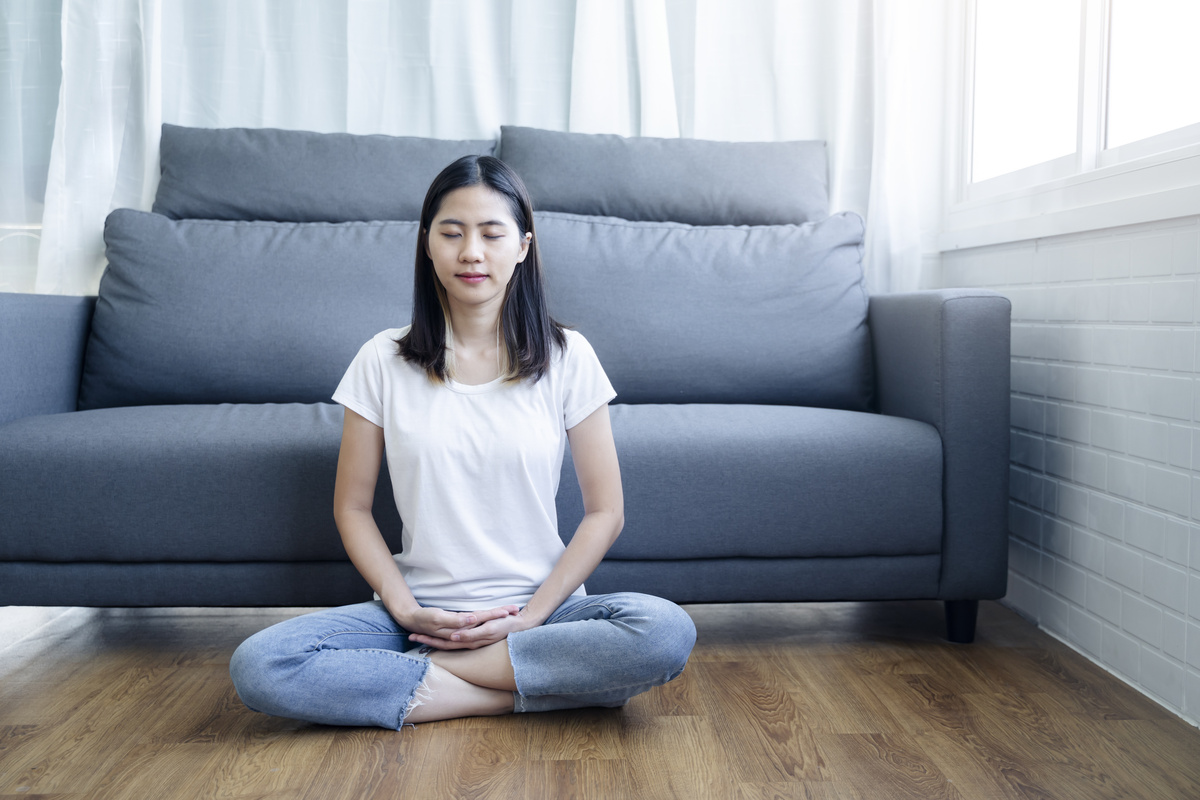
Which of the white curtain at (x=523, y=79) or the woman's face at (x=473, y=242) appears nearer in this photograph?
the woman's face at (x=473, y=242)

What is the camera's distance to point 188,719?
53.0 inches

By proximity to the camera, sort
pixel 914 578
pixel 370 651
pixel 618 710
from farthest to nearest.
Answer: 1. pixel 914 578
2. pixel 618 710
3. pixel 370 651

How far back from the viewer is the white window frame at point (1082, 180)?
1.48 metres

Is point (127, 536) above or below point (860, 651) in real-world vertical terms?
above

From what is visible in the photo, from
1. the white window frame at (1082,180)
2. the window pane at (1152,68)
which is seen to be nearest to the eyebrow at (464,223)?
the white window frame at (1082,180)

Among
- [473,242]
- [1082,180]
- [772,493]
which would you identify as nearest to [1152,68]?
[1082,180]

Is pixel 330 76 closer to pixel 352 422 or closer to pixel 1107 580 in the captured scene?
pixel 352 422

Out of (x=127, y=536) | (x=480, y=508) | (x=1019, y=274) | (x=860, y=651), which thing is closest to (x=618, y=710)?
(x=480, y=508)

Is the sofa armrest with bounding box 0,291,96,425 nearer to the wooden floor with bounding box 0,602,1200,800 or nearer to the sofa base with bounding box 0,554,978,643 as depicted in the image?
the sofa base with bounding box 0,554,978,643

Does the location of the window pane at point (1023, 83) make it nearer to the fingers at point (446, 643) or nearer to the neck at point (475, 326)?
the neck at point (475, 326)

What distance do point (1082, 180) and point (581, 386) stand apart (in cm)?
107

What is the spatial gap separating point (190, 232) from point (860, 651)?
1.66 meters

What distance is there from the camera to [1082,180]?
1.75 m

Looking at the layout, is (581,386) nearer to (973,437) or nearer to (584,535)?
(584,535)
